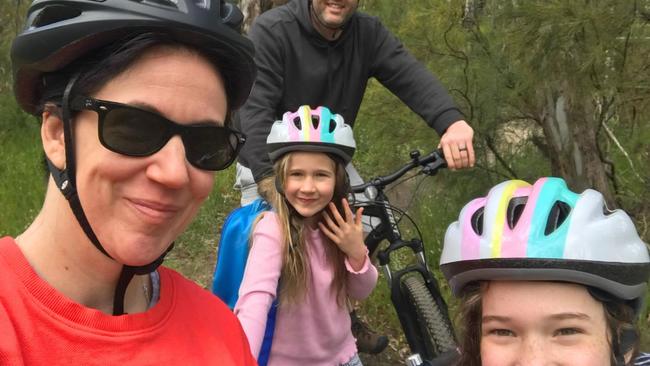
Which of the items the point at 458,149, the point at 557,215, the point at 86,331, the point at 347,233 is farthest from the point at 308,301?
the point at 86,331

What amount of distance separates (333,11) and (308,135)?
0.77 meters

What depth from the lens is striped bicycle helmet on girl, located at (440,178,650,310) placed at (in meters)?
1.79

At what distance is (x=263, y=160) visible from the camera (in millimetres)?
3357

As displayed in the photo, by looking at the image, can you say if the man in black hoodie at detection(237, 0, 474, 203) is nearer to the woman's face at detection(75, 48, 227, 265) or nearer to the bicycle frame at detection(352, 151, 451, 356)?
the bicycle frame at detection(352, 151, 451, 356)

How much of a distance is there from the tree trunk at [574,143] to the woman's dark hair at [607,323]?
7.91ft

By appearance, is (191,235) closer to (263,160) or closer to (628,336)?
(263,160)

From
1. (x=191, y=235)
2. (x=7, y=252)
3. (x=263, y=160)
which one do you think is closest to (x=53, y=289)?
(x=7, y=252)

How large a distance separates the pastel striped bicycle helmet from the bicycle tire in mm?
934

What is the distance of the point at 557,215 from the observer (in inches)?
76.7

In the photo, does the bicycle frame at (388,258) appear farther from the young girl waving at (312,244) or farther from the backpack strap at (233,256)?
the backpack strap at (233,256)

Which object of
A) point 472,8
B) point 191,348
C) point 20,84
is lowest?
point 191,348

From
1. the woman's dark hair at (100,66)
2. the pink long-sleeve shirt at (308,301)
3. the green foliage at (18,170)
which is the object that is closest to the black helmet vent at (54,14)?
the woman's dark hair at (100,66)

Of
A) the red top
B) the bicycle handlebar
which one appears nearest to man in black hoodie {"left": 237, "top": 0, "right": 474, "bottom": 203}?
the bicycle handlebar

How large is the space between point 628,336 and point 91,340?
1.43m
